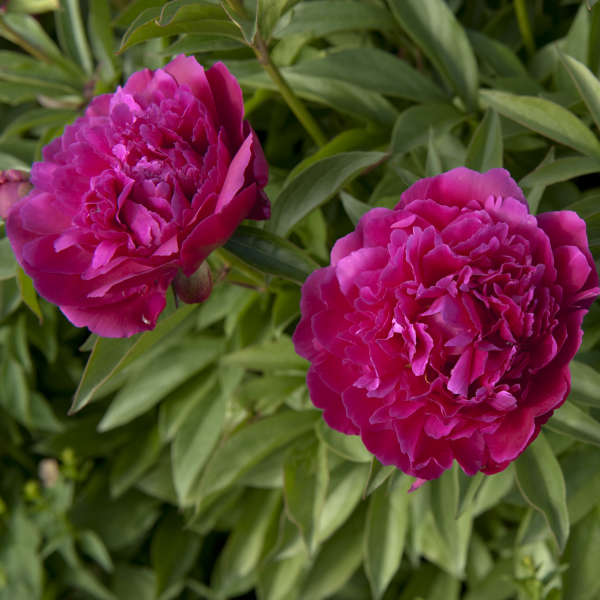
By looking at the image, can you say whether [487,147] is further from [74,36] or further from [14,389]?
[14,389]

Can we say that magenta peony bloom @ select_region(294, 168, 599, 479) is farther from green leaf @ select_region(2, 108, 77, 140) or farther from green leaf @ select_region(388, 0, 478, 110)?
green leaf @ select_region(2, 108, 77, 140)

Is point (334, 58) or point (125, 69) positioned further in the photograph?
point (125, 69)

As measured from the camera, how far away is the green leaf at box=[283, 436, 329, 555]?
750 millimetres

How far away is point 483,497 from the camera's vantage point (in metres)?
0.77

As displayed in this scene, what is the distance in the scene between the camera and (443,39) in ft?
2.39

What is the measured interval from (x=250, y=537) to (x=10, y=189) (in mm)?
619

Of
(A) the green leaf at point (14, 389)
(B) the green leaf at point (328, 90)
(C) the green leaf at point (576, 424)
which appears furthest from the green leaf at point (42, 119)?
(C) the green leaf at point (576, 424)

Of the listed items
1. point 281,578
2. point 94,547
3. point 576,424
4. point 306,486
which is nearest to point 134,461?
point 94,547

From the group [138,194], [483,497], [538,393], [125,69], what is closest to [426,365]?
[538,393]

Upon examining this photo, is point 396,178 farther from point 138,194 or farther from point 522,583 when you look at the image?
point 522,583

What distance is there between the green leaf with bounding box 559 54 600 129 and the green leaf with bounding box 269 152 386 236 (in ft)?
0.55

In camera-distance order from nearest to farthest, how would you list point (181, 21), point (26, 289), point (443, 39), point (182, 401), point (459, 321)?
point (459, 321)
point (181, 21)
point (26, 289)
point (443, 39)
point (182, 401)

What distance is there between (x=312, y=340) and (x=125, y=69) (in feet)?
1.87

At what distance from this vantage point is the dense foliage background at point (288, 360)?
1.89 ft
